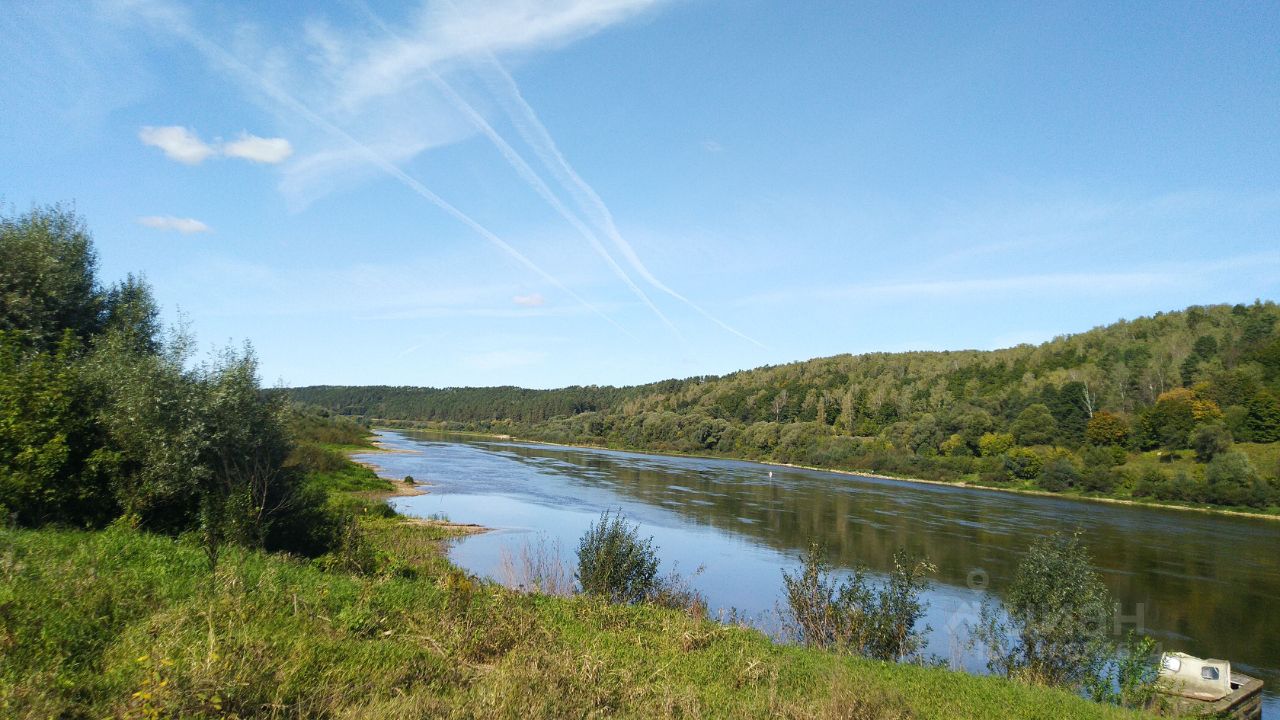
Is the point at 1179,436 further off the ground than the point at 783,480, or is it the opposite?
the point at 1179,436

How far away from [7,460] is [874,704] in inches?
601

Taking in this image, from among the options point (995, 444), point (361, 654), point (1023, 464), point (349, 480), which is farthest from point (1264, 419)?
point (361, 654)

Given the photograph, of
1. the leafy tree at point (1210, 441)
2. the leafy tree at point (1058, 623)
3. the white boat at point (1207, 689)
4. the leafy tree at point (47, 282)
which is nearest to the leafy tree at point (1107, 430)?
the leafy tree at point (1210, 441)

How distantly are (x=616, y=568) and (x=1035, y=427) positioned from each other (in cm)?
9275

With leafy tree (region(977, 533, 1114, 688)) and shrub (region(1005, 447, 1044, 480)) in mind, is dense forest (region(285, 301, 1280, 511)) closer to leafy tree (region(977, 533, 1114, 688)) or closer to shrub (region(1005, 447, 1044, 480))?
shrub (region(1005, 447, 1044, 480))

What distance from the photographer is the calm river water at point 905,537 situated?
2309cm

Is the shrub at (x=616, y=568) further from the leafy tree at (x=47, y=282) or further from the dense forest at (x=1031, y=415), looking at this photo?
the dense forest at (x=1031, y=415)

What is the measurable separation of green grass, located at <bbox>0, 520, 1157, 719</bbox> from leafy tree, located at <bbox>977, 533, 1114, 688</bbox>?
11.7 ft

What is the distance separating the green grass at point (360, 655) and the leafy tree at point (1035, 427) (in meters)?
92.7

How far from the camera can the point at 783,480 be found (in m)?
75.0

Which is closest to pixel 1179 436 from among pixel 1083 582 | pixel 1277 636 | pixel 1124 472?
pixel 1124 472

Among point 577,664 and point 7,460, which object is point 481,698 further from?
point 7,460

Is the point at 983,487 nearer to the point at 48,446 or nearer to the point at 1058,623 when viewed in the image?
the point at 1058,623

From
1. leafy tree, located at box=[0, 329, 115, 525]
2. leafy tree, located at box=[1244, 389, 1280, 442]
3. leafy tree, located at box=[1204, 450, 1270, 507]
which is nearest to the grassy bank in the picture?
leafy tree, located at box=[0, 329, 115, 525]
